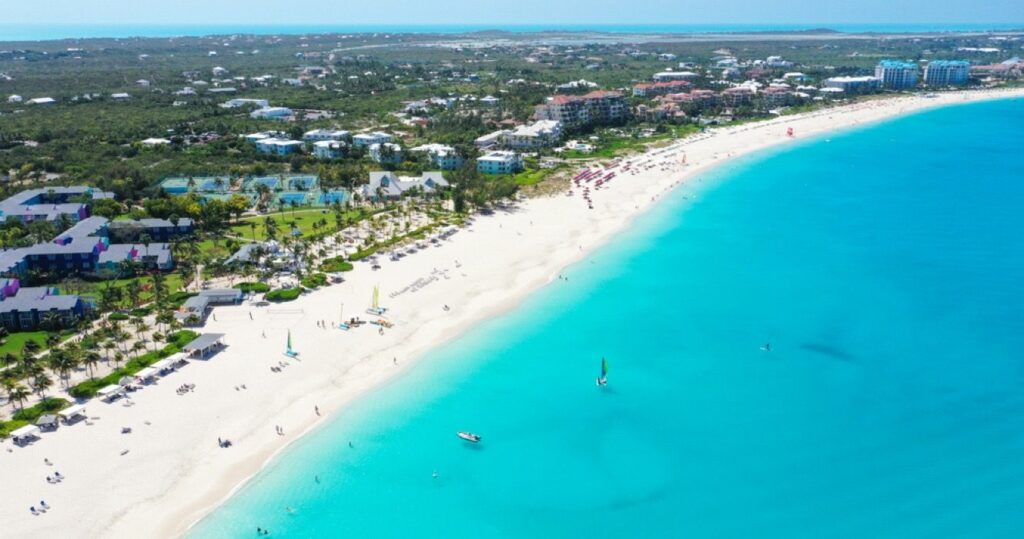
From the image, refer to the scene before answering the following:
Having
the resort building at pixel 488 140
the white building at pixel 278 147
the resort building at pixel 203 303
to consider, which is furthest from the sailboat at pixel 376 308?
the white building at pixel 278 147

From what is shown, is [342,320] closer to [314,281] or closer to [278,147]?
[314,281]

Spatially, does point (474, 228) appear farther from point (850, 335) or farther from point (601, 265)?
point (850, 335)

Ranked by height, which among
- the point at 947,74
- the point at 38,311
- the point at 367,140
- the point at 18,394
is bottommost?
the point at 18,394

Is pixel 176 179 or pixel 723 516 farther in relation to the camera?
pixel 176 179

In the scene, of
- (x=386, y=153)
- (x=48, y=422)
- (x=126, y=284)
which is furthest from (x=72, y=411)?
(x=386, y=153)

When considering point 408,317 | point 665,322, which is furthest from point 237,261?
point 665,322

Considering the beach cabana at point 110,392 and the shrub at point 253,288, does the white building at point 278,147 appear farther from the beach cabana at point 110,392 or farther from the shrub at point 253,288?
the beach cabana at point 110,392

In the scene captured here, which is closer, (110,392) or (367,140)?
(110,392)
